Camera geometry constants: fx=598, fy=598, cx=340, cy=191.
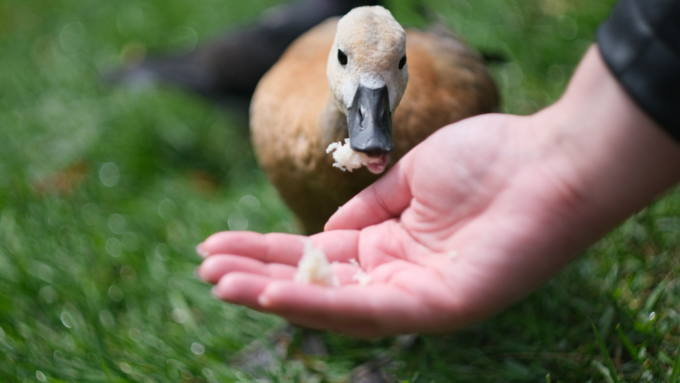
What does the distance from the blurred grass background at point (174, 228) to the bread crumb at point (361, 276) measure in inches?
17.9

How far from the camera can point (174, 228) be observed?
2.62 m

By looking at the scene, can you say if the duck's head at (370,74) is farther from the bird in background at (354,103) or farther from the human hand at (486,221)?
the human hand at (486,221)

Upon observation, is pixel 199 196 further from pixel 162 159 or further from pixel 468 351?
pixel 468 351

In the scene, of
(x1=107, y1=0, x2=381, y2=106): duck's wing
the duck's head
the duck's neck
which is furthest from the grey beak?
(x1=107, y1=0, x2=381, y2=106): duck's wing

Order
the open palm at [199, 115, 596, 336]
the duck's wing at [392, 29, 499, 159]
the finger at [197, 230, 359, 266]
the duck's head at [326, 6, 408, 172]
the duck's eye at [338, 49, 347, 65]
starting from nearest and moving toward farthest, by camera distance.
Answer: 1. the open palm at [199, 115, 596, 336]
2. the finger at [197, 230, 359, 266]
3. the duck's head at [326, 6, 408, 172]
4. the duck's eye at [338, 49, 347, 65]
5. the duck's wing at [392, 29, 499, 159]

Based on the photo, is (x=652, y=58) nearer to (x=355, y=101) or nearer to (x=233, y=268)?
(x=355, y=101)

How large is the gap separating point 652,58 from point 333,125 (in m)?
0.81

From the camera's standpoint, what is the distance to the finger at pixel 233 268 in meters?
1.13

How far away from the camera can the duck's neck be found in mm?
1653

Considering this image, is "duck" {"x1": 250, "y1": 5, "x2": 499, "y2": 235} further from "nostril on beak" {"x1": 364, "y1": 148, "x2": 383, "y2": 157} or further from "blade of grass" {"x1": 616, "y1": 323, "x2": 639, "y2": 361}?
"blade of grass" {"x1": 616, "y1": 323, "x2": 639, "y2": 361}

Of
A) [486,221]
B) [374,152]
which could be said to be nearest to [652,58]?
[486,221]

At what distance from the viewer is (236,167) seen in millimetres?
3357

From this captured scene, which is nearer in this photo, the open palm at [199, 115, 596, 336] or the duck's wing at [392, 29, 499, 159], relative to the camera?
the open palm at [199, 115, 596, 336]

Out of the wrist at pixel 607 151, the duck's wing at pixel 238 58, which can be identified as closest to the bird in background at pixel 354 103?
the wrist at pixel 607 151
